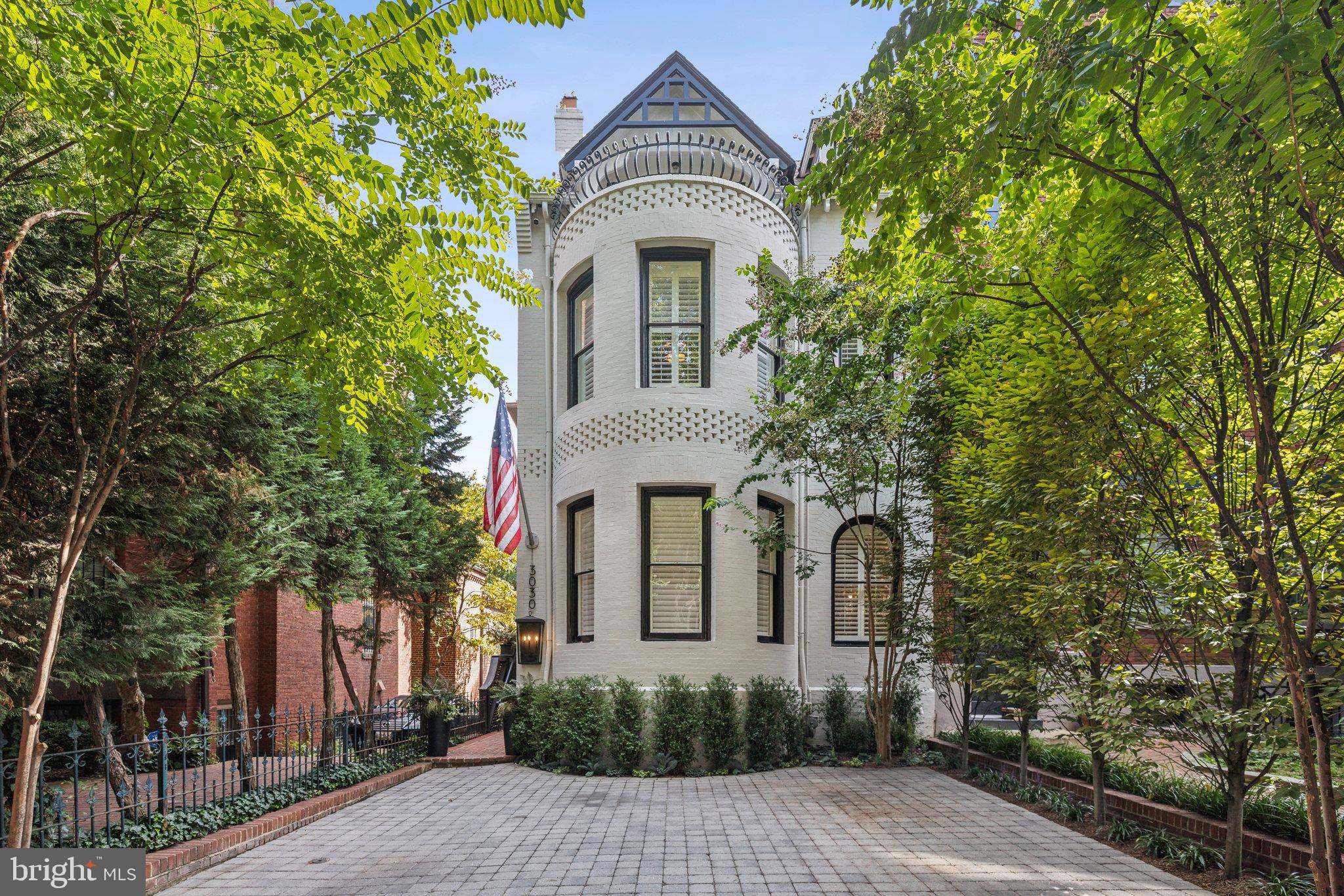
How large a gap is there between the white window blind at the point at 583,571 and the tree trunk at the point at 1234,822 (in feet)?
28.5

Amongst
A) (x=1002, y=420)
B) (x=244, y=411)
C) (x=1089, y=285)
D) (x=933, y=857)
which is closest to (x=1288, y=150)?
(x=1089, y=285)

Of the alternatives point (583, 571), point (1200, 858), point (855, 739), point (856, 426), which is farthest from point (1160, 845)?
point (583, 571)

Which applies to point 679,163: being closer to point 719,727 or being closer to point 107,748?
point 719,727

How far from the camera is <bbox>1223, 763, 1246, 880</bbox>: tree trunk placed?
5.87 meters

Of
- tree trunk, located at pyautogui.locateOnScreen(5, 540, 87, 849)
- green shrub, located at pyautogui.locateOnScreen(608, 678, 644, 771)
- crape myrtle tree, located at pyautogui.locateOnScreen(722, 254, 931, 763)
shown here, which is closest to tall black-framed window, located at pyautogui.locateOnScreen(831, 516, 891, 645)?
crape myrtle tree, located at pyautogui.locateOnScreen(722, 254, 931, 763)

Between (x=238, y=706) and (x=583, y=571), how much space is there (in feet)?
18.8

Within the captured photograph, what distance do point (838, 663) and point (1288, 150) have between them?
35.7 feet

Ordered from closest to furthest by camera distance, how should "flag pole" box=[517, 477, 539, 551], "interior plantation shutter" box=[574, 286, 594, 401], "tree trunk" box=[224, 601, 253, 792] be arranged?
"tree trunk" box=[224, 601, 253, 792] < "interior plantation shutter" box=[574, 286, 594, 401] < "flag pole" box=[517, 477, 539, 551]

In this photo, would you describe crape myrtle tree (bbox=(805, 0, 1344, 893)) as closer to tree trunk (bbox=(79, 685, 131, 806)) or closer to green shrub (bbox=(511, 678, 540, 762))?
tree trunk (bbox=(79, 685, 131, 806))

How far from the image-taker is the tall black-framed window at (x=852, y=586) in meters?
13.4

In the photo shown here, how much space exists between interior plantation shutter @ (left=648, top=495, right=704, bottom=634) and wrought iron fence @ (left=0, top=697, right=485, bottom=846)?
425 cm

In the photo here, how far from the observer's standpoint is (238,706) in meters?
12.6

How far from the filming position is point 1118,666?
693cm

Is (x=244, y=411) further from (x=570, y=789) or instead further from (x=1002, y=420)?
(x=1002, y=420)
